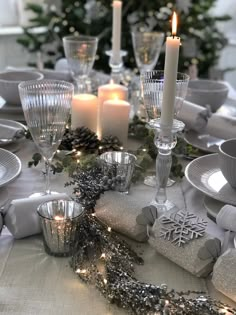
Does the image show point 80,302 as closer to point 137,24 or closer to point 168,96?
point 168,96

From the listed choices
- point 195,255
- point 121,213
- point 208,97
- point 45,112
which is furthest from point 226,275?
point 208,97

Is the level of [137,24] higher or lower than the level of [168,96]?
lower

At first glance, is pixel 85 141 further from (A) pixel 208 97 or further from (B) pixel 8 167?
(A) pixel 208 97

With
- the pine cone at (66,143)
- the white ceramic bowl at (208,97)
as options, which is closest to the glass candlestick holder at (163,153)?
the pine cone at (66,143)

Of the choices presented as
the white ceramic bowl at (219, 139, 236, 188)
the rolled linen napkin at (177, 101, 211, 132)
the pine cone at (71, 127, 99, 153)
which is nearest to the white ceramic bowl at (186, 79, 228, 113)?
the rolled linen napkin at (177, 101, 211, 132)

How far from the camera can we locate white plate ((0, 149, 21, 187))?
985mm

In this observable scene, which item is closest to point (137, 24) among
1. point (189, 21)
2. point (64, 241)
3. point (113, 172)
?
point (189, 21)

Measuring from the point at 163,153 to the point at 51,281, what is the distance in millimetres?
311

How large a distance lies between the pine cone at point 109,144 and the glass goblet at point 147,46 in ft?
1.70

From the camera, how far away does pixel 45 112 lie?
0.95 meters

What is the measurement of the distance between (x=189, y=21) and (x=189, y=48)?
163 millimetres

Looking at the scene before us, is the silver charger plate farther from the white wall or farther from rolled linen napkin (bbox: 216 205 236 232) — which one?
the white wall

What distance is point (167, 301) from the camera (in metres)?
0.67

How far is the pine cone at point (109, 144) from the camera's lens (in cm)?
119
